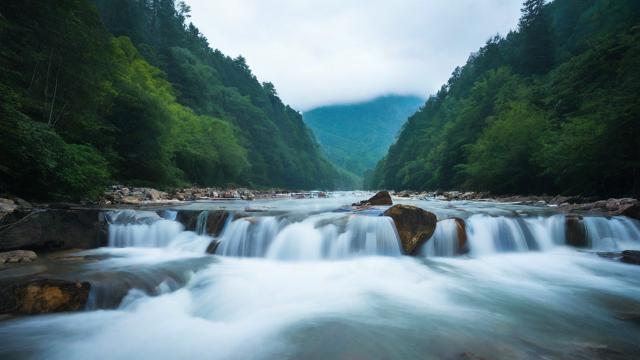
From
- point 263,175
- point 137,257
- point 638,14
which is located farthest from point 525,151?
point 263,175

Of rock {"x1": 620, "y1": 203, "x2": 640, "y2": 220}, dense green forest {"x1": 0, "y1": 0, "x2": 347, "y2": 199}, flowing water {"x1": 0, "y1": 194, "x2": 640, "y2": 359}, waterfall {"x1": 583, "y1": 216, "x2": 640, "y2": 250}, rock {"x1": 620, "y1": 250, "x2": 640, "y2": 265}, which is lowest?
flowing water {"x1": 0, "y1": 194, "x2": 640, "y2": 359}

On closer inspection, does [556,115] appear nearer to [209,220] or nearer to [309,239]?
[309,239]

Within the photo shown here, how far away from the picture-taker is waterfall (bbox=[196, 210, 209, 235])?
9.76m

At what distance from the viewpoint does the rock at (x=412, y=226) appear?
336 inches

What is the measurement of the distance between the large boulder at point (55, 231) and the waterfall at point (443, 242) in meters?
8.79

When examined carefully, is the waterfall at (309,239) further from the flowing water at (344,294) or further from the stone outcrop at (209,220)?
the stone outcrop at (209,220)

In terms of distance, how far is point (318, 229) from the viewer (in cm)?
920

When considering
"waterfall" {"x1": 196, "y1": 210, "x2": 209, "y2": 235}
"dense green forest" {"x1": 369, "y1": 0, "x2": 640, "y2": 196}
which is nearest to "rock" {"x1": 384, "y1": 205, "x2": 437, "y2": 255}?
"waterfall" {"x1": 196, "y1": 210, "x2": 209, "y2": 235}

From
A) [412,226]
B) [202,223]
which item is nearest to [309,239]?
[412,226]

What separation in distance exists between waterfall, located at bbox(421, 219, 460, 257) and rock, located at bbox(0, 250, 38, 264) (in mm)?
8897

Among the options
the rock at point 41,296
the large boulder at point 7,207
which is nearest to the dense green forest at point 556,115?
the rock at point 41,296

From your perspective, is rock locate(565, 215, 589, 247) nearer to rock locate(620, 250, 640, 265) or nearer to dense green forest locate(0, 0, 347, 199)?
rock locate(620, 250, 640, 265)

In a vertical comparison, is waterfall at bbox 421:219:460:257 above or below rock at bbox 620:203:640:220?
below

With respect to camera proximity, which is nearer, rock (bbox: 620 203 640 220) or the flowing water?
the flowing water
